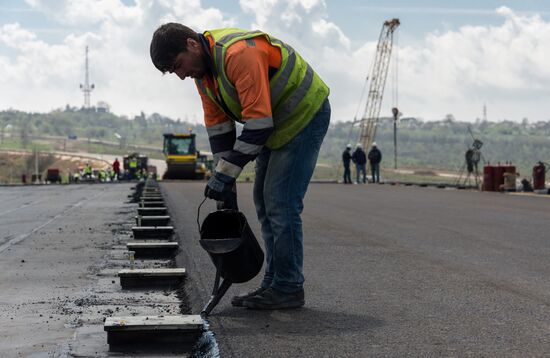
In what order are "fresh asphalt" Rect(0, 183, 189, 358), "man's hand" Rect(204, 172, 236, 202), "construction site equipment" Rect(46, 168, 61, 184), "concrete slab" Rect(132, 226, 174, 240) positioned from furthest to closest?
"construction site equipment" Rect(46, 168, 61, 184) < "concrete slab" Rect(132, 226, 174, 240) < "man's hand" Rect(204, 172, 236, 202) < "fresh asphalt" Rect(0, 183, 189, 358)

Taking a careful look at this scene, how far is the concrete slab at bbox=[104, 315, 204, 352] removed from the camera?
4258mm

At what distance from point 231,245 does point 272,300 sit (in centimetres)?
41

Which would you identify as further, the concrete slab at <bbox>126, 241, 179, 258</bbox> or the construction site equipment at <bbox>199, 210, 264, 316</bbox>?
the concrete slab at <bbox>126, 241, 179, 258</bbox>

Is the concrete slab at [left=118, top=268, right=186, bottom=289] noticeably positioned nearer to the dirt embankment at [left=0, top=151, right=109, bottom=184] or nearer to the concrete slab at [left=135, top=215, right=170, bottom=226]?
the concrete slab at [left=135, top=215, right=170, bottom=226]

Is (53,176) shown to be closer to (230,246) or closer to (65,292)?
(65,292)

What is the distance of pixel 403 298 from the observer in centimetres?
579

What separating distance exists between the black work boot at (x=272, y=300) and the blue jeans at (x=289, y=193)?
0.03m

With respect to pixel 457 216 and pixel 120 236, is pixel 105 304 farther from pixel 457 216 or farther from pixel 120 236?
pixel 457 216

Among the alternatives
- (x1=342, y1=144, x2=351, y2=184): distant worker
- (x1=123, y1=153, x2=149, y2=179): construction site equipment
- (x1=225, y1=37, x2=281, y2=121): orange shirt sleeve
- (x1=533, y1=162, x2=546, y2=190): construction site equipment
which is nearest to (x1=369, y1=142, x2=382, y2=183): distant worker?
(x1=342, y1=144, x2=351, y2=184): distant worker

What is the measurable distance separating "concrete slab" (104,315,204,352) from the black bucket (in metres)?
1.10

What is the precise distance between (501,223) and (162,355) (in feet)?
33.5

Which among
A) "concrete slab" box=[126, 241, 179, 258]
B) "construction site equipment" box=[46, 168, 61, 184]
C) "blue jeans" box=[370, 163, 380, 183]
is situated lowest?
"construction site equipment" box=[46, 168, 61, 184]

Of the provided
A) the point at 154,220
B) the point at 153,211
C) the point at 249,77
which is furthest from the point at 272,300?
the point at 153,211

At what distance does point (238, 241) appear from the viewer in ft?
17.8
